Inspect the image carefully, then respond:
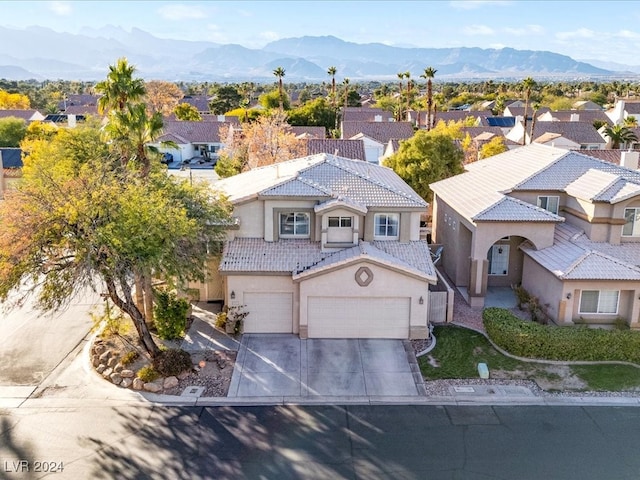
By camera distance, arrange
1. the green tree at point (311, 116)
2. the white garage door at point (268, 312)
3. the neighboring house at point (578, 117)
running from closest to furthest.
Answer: the white garage door at point (268, 312) < the green tree at point (311, 116) < the neighboring house at point (578, 117)

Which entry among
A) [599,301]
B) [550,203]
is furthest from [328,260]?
[550,203]

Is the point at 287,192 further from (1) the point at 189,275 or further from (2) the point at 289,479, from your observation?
(2) the point at 289,479

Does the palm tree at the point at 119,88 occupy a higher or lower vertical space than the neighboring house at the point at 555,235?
higher

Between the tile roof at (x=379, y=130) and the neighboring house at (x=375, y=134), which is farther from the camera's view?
the tile roof at (x=379, y=130)

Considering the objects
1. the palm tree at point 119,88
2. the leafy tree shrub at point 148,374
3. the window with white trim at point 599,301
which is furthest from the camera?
the window with white trim at point 599,301

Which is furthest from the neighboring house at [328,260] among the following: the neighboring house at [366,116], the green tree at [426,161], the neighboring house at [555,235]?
the neighboring house at [366,116]

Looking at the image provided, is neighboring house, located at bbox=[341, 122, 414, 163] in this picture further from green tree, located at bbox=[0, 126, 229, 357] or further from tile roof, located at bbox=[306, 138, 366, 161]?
green tree, located at bbox=[0, 126, 229, 357]

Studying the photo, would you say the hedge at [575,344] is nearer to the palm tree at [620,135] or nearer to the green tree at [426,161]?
the green tree at [426,161]

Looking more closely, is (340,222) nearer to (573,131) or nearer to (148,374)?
(148,374)
